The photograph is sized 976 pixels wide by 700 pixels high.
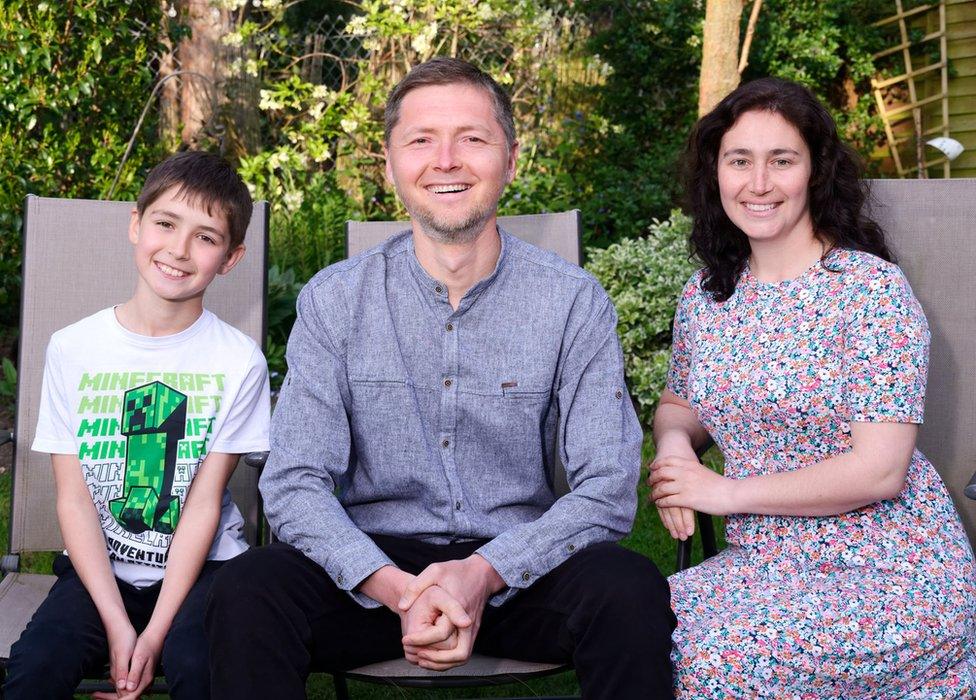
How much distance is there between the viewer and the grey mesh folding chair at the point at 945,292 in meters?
3.05

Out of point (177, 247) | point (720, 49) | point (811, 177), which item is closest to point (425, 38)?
point (720, 49)

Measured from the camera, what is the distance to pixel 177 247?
8.89 ft

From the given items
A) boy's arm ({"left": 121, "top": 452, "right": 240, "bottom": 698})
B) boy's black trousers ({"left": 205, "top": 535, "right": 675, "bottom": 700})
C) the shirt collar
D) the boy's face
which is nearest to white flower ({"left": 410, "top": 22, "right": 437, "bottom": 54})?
the boy's face

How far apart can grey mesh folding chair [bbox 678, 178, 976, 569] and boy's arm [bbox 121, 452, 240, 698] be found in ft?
5.88

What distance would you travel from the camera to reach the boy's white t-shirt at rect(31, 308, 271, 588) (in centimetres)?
270

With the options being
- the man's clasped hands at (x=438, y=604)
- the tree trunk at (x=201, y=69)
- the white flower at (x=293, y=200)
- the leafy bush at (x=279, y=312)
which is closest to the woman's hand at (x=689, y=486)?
the man's clasped hands at (x=438, y=604)

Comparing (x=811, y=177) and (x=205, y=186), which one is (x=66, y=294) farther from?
(x=811, y=177)

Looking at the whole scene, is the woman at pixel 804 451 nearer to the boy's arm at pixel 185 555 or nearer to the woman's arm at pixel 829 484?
the woman's arm at pixel 829 484

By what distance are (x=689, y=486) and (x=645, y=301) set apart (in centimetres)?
280

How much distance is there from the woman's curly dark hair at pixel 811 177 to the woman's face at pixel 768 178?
0.09ft

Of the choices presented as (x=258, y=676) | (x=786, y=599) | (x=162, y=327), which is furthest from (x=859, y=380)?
(x=162, y=327)

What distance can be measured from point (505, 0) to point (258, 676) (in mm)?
5508

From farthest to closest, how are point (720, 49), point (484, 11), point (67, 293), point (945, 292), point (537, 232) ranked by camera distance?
point (484, 11)
point (720, 49)
point (537, 232)
point (67, 293)
point (945, 292)

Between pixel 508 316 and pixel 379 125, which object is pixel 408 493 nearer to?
pixel 508 316
